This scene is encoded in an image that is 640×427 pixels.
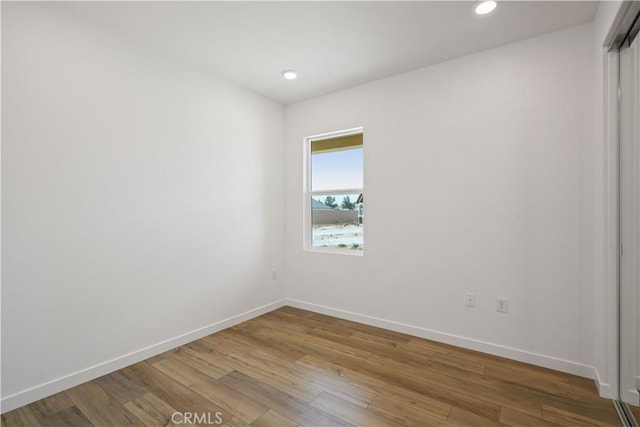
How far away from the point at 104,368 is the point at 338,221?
2.54 metres

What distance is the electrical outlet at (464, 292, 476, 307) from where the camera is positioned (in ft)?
8.77

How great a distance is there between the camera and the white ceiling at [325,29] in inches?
81.7

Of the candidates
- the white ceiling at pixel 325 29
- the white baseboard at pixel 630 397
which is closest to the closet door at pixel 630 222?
the white baseboard at pixel 630 397

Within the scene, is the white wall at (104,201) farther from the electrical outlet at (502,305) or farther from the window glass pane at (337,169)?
the electrical outlet at (502,305)

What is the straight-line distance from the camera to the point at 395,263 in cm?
309

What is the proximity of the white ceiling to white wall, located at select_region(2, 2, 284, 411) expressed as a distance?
0.30 m

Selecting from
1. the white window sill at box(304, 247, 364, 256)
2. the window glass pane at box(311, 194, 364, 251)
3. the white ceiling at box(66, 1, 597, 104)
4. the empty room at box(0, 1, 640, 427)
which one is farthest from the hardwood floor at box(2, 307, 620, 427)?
the white ceiling at box(66, 1, 597, 104)

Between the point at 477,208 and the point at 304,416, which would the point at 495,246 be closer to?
the point at 477,208

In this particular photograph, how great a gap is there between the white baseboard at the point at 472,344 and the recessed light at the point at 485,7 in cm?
258

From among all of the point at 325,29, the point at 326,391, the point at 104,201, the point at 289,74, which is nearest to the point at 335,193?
the point at 289,74

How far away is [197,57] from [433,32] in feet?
6.60

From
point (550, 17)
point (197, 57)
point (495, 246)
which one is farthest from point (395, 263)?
point (197, 57)

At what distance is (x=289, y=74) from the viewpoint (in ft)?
10.00

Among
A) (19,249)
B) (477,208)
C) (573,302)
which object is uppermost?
(477,208)
